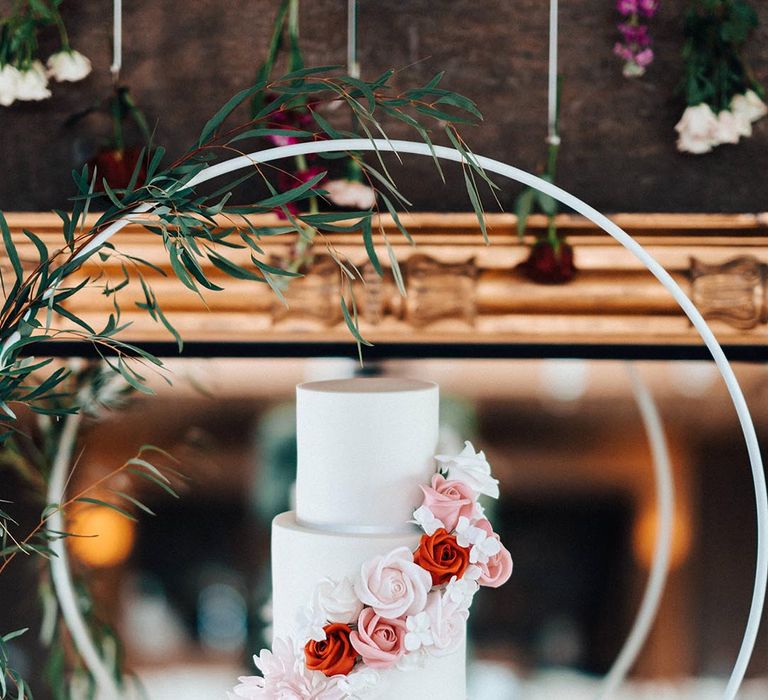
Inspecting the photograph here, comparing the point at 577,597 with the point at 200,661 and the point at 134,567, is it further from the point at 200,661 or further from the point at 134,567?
the point at 134,567

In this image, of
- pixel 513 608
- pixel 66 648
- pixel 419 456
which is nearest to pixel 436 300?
pixel 513 608

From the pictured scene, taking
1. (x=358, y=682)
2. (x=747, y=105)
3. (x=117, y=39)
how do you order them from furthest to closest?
(x=117, y=39) → (x=747, y=105) → (x=358, y=682)

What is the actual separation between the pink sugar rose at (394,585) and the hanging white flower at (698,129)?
4.67 ft

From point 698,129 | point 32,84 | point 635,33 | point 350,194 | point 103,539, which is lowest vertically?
point 103,539

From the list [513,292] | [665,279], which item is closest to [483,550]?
[665,279]

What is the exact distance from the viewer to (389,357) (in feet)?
7.06

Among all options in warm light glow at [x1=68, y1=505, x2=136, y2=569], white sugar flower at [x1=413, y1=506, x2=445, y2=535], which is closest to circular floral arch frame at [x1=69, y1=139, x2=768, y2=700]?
white sugar flower at [x1=413, y1=506, x2=445, y2=535]

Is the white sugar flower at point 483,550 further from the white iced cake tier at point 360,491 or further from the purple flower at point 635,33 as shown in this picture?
the purple flower at point 635,33

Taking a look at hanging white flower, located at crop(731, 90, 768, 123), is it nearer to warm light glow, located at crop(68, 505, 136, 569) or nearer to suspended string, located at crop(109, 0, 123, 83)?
suspended string, located at crop(109, 0, 123, 83)

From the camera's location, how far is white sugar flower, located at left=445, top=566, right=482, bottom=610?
1.16 meters

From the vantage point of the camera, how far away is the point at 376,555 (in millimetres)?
1203

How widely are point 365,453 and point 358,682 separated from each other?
309 millimetres

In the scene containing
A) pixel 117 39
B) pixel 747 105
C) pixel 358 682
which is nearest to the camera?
pixel 358 682

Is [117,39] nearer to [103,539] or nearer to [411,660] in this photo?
[103,539]
